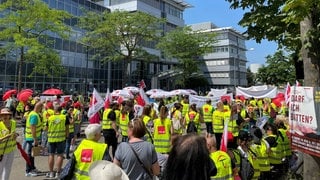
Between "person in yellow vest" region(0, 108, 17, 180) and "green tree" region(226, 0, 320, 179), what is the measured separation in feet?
A: 16.5

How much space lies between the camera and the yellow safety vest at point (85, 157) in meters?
5.01

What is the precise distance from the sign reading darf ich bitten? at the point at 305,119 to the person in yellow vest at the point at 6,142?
201 inches

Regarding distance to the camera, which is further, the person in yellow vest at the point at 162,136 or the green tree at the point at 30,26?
the green tree at the point at 30,26

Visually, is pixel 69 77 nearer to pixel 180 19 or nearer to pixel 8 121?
pixel 180 19

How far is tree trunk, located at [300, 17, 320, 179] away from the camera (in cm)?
611

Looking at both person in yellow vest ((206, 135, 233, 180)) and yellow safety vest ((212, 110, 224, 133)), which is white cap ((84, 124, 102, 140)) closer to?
person in yellow vest ((206, 135, 233, 180))

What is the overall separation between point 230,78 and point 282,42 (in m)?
75.6

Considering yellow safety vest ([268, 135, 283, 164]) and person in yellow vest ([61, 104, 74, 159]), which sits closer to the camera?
yellow safety vest ([268, 135, 283, 164])

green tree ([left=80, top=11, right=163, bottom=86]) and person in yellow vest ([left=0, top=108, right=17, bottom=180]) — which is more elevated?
green tree ([left=80, top=11, right=163, bottom=86])

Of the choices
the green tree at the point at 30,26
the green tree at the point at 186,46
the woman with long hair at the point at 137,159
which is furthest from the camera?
the green tree at the point at 186,46

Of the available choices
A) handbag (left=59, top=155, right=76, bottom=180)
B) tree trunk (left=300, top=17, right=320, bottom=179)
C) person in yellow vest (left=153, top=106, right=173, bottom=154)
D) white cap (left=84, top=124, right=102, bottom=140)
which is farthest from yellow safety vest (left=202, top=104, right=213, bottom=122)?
handbag (left=59, top=155, right=76, bottom=180)

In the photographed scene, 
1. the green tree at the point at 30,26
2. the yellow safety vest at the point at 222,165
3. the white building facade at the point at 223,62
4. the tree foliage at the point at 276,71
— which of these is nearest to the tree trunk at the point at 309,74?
the yellow safety vest at the point at 222,165

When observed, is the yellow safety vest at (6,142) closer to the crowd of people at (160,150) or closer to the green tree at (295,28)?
the crowd of people at (160,150)

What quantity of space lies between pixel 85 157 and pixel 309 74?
3.92m
